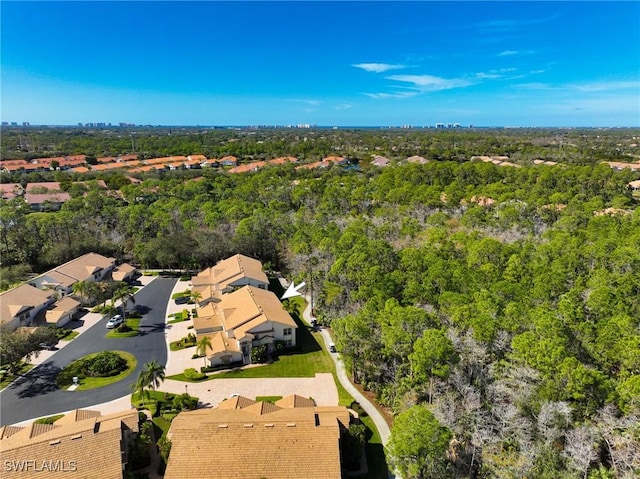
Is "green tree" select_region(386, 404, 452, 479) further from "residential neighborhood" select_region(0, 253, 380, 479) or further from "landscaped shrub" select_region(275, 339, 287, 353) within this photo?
"landscaped shrub" select_region(275, 339, 287, 353)

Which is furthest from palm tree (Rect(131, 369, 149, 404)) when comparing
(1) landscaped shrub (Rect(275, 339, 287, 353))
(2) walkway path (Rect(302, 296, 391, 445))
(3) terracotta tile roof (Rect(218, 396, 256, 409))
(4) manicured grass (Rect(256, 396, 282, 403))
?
(2) walkway path (Rect(302, 296, 391, 445))

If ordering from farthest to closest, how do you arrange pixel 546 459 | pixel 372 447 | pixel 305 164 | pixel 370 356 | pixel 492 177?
1. pixel 305 164
2. pixel 492 177
3. pixel 370 356
4. pixel 372 447
5. pixel 546 459

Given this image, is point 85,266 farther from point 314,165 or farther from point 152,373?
point 314,165

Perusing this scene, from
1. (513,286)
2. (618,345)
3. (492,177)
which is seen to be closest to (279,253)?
(513,286)

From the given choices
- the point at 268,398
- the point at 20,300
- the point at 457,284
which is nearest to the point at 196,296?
the point at 20,300

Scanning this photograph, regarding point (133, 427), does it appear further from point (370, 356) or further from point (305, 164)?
point (305, 164)

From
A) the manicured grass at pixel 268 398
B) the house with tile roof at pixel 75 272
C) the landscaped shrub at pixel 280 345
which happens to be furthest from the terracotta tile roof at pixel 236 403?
the house with tile roof at pixel 75 272

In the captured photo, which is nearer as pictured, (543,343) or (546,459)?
(546,459)
